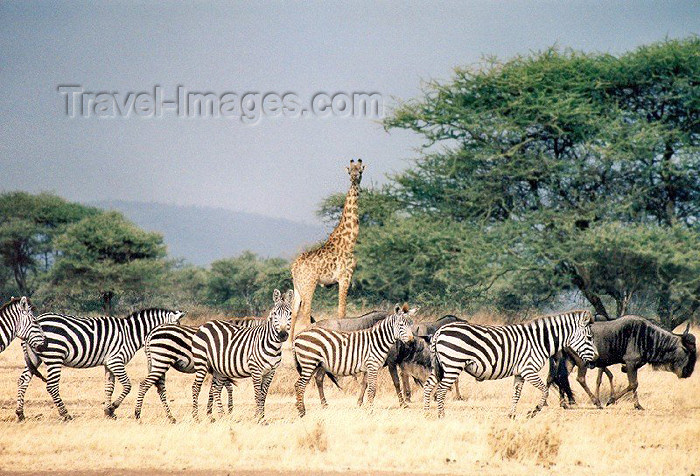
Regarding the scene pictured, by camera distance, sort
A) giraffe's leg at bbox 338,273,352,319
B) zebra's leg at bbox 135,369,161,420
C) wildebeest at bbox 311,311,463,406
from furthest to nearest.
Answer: giraffe's leg at bbox 338,273,352,319 → wildebeest at bbox 311,311,463,406 → zebra's leg at bbox 135,369,161,420

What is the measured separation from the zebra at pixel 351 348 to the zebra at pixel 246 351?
652mm

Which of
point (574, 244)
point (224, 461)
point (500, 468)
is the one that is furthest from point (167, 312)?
point (574, 244)

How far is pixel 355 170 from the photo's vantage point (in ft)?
72.5

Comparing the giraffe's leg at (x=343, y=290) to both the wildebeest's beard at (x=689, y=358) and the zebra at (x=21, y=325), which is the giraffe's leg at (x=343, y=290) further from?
the zebra at (x=21, y=325)

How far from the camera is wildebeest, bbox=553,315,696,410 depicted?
15.5m

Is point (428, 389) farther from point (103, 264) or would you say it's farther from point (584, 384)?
point (103, 264)

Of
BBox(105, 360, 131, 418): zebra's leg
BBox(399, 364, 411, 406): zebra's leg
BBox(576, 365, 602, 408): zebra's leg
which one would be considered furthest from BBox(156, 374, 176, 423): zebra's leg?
BBox(576, 365, 602, 408): zebra's leg

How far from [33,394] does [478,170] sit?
14.1 m

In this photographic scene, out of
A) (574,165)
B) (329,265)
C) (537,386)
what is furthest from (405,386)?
(574,165)

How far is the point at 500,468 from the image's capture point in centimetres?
1077

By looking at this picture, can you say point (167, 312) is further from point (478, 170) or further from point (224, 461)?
point (478, 170)

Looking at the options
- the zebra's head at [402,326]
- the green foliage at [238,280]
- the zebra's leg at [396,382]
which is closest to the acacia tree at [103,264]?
the green foliage at [238,280]

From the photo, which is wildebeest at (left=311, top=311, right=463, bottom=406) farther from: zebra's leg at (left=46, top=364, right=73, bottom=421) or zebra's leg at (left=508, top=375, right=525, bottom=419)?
zebra's leg at (left=46, top=364, right=73, bottom=421)

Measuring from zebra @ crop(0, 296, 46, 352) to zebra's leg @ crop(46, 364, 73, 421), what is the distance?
0.34 meters
